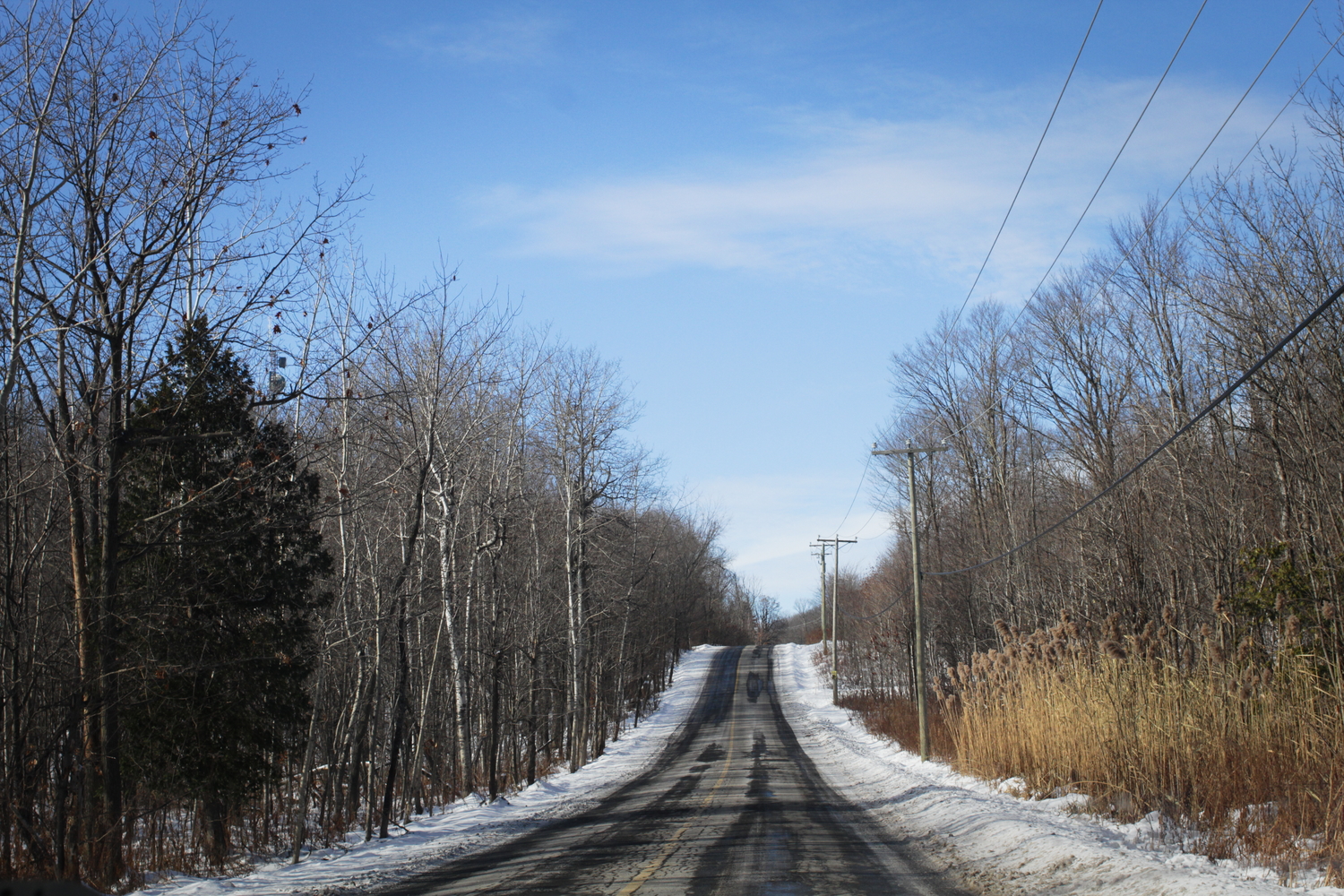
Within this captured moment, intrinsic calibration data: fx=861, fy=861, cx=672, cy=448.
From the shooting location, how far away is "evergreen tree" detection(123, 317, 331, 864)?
10633 millimetres

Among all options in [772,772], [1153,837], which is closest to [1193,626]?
[772,772]

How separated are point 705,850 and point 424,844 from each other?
14.4 ft

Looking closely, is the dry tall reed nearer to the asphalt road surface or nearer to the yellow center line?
the asphalt road surface

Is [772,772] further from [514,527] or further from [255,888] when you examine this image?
[255,888]

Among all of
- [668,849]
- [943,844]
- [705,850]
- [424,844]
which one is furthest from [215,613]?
[943,844]

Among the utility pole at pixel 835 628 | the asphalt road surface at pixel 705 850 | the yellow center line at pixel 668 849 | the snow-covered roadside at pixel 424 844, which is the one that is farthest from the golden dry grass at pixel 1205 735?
the utility pole at pixel 835 628

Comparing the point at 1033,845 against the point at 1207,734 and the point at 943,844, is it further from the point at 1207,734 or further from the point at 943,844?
the point at 1207,734

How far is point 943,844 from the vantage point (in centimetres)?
1041

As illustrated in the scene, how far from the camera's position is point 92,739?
31.5ft

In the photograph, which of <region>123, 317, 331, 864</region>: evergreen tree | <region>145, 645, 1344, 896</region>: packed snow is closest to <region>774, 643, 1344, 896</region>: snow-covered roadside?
<region>145, 645, 1344, 896</region>: packed snow

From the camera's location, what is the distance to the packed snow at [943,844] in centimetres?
743

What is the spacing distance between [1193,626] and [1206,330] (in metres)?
6.75

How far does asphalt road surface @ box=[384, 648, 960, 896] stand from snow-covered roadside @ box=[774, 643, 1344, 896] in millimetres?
553

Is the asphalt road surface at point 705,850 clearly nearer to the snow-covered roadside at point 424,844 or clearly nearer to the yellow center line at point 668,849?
the yellow center line at point 668,849
